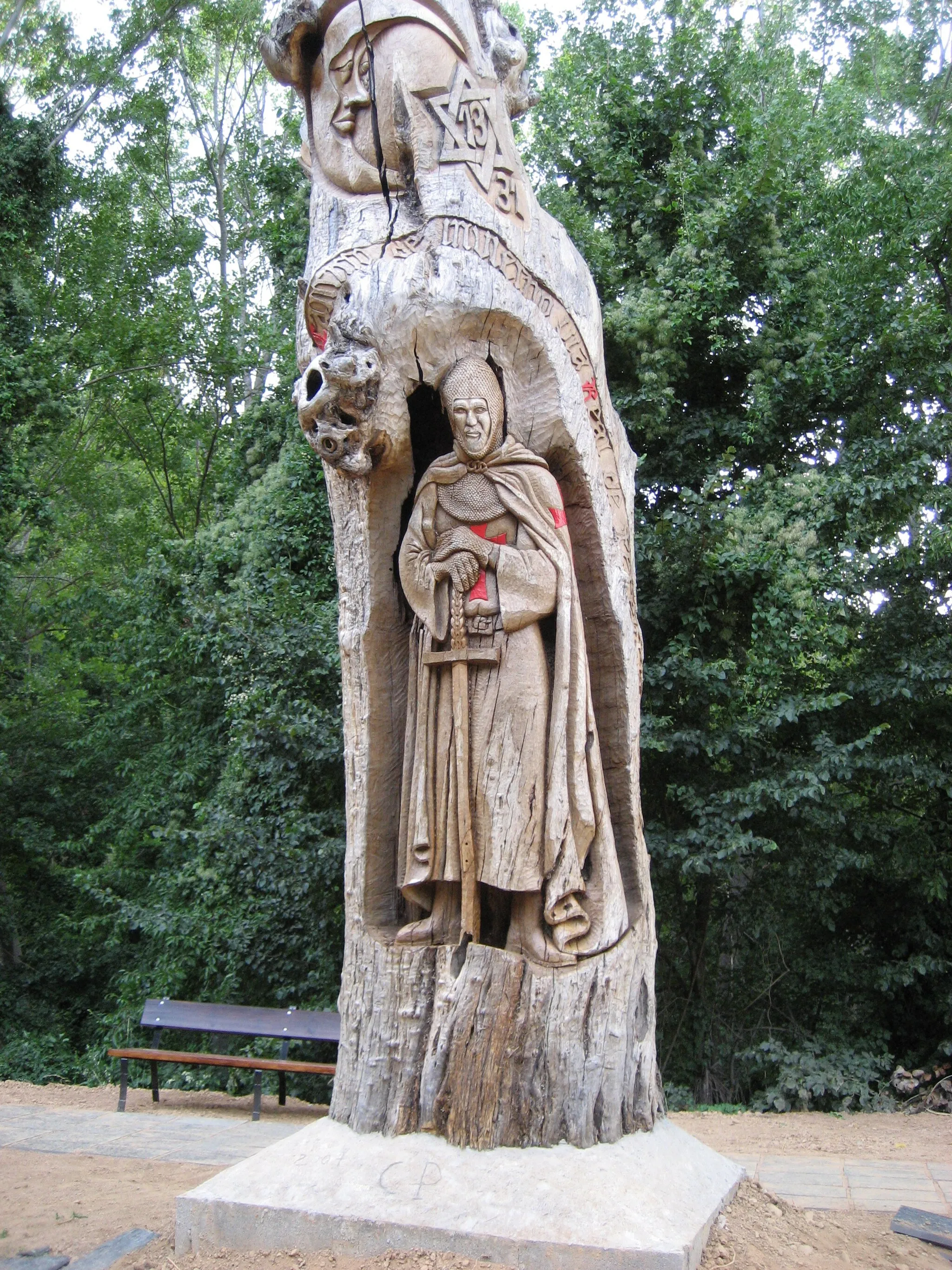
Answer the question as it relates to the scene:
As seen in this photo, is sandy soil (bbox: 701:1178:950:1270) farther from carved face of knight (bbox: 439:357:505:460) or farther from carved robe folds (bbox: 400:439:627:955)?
carved face of knight (bbox: 439:357:505:460)

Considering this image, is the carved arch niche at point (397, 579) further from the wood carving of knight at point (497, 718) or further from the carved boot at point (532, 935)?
the carved boot at point (532, 935)

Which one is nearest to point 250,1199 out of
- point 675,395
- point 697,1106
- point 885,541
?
point 697,1106

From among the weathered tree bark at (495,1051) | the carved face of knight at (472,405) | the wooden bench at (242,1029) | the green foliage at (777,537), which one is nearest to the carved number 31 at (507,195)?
the carved face of knight at (472,405)

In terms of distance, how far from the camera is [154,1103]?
705cm

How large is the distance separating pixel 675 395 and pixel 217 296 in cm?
691

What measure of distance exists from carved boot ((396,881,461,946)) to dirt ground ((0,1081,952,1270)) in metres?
0.97

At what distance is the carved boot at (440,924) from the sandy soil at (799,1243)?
3.96 ft

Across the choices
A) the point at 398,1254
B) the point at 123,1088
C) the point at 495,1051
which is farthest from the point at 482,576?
the point at 123,1088

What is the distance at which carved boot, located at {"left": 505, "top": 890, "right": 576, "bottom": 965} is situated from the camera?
11.7 feet

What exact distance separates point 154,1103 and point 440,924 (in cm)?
438

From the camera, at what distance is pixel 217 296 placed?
44.6 ft

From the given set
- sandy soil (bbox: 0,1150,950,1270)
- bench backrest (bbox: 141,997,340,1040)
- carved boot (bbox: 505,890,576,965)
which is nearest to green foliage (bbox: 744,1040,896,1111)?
bench backrest (bbox: 141,997,340,1040)

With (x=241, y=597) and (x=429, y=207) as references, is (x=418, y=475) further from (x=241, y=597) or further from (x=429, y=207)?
(x=241, y=597)

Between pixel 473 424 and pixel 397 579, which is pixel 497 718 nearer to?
pixel 397 579
